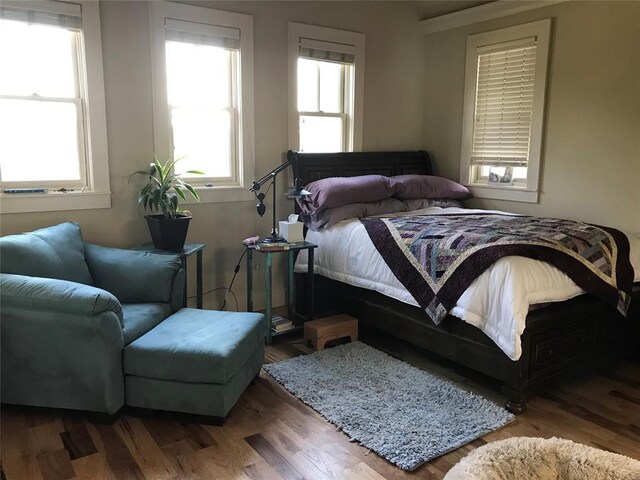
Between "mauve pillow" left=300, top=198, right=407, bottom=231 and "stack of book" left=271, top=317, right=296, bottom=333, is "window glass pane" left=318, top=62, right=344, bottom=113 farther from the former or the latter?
"stack of book" left=271, top=317, right=296, bottom=333

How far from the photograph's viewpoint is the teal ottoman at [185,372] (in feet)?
8.23

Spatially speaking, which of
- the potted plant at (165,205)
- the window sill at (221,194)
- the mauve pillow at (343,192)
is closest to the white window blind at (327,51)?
the mauve pillow at (343,192)

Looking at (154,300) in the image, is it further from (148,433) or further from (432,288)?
(432,288)

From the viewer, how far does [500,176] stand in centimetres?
469

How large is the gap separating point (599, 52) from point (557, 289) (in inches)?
83.9

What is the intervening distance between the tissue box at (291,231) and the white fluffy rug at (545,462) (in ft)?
7.00

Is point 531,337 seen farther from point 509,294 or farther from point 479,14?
point 479,14

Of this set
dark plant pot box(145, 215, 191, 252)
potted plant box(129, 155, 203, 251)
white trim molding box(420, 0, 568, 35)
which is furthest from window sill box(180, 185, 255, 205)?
white trim molding box(420, 0, 568, 35)

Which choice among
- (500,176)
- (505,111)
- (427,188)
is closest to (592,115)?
(505,111)

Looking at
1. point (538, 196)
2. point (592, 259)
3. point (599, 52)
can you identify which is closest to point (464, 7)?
point (599, 52)

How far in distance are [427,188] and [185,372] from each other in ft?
8.90

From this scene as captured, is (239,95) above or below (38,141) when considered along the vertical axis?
above

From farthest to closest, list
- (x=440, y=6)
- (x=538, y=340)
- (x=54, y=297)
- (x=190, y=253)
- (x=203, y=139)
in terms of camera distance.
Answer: (x=440, y=6), (x=203, y=139), (x=190, y=253), (x=538, y=340), (x=54, y=297)

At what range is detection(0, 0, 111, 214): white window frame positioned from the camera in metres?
3.30
